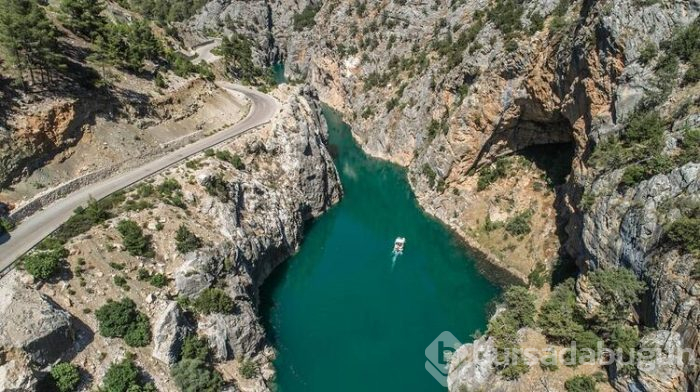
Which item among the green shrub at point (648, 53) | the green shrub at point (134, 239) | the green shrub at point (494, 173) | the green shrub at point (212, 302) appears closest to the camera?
the green shrub at point (648, 53)

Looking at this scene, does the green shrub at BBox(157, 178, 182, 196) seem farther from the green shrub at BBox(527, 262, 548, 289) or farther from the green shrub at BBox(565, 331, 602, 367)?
the green shrub at BBox(527, 262, 548, 289)

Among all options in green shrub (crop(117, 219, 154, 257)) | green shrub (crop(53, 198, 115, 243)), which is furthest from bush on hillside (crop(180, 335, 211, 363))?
green shrub (crop(53, 198, 115, 243))

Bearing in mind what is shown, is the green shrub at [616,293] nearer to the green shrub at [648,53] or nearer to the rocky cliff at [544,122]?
the rocky cliff at [544,122]

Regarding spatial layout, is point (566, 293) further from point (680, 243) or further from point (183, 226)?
point (183, 226)

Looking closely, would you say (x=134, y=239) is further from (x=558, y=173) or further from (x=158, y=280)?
(x=558, y=173)

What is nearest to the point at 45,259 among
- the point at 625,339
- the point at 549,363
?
the point at 549,363

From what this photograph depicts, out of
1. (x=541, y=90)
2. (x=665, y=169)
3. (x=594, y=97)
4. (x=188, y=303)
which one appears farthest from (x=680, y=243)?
(x=188, y=303)

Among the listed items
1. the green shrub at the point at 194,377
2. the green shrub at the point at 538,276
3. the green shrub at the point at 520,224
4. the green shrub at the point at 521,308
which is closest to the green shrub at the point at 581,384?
the green shrub at the point at 521,308

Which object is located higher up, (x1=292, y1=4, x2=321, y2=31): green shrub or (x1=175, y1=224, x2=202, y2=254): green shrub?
(x1=292, y1=4, x2=321, y2=31): green shrub
